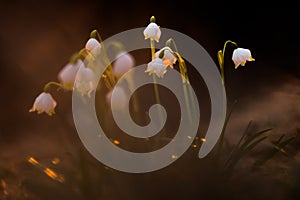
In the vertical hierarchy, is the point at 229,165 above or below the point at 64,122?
below

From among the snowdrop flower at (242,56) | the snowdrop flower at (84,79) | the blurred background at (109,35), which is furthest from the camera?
the blurred background at (109,35)

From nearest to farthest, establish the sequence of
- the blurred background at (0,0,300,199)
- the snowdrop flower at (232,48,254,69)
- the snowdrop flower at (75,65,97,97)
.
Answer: the snowdrop flower at (75,65,97,97) < the snowdrop flower at (232,48,254,69) < the blurred background at (0,0,300,199)

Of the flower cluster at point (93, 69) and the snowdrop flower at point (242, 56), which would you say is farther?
the snowdrop flower at point (242, 56)

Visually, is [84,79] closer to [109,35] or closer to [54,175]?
[54,175]

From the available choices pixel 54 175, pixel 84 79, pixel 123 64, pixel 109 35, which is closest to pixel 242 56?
pixel 123 64

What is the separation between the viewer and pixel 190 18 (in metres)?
1.84

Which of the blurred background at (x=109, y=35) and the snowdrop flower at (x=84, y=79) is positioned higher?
the blurred background at (x=109, y=35)

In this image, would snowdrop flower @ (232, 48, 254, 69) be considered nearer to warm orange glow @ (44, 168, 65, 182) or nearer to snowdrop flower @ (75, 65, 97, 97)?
snowdrop flower @ (75, 65, 97, 97)

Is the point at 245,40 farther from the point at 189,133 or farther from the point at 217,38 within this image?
the point at 189,133

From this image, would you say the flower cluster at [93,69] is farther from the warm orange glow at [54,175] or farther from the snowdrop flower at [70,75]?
the warm orange glow at [54,175]

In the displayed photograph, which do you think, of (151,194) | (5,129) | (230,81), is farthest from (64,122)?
(230,81)

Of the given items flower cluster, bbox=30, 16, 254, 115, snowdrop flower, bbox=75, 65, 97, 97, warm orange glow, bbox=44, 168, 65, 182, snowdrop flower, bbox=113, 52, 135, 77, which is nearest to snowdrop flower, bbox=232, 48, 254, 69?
flower cluster, bbox=30, 16, 254, 115

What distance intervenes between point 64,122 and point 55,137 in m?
0.43

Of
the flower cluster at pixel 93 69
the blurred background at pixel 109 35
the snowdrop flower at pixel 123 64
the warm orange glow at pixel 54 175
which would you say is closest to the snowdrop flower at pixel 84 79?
the flower cluster at pixel 93 69
